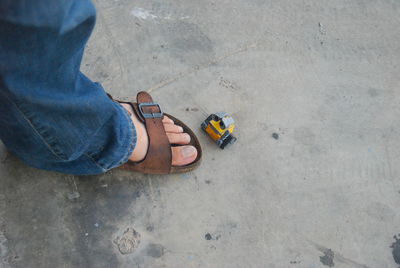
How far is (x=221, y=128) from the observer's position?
1.43 m

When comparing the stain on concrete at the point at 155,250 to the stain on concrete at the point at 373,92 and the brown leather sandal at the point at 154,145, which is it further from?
the stain on concrete at the point at 373,92

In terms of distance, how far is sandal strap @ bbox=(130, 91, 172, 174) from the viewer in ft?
4.38

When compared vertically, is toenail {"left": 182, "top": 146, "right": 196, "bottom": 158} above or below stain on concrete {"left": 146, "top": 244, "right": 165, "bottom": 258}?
above

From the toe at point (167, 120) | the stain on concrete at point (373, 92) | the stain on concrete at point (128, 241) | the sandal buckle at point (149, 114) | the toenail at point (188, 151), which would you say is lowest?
the stain on concrete at point (128, 241)

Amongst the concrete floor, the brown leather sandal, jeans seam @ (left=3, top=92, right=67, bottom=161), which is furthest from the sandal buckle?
jeans seam @ (left=3, top=92, right=67, bottom=161)

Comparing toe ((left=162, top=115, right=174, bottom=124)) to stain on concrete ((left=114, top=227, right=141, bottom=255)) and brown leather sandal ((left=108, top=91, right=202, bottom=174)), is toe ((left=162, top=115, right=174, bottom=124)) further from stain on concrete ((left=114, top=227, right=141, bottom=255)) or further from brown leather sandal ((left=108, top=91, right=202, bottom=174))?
stain on concrete ((left=114, top=227, right=141, bottom=255))

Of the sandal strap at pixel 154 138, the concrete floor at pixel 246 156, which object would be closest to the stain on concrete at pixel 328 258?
the concrete floor at pixel 246 156

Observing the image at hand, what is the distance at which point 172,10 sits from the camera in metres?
1.81

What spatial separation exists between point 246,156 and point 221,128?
0.17m

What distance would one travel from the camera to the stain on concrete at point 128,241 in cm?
127

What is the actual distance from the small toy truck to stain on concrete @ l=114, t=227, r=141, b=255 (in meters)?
0.48

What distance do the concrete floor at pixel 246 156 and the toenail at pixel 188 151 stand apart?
0.08m

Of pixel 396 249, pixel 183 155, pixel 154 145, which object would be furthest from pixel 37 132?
pixel 396 249

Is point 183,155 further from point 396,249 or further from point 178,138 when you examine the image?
point 396,249
